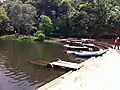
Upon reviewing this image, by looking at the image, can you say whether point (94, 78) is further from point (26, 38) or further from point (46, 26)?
point (46, 26)

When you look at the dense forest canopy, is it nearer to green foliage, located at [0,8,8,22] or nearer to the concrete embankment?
green foliage, located at [0,8,8,22]

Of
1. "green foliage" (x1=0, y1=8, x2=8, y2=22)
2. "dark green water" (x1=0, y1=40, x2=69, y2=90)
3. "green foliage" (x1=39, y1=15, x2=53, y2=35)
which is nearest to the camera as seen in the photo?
"dark green water" (x1=0, y1=40, x2=69, y2=90)

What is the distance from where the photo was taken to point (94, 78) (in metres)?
16.0

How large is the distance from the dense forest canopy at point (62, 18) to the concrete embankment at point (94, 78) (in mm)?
21874

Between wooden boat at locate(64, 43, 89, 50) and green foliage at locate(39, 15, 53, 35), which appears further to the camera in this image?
green foliage at locate(39, 15, 53, 35)

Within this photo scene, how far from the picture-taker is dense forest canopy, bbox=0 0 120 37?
41938mm

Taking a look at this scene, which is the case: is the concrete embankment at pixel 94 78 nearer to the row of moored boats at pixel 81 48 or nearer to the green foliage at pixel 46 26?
the row of moored boats at pixel 81 48

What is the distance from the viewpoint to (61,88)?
13969 millimetres

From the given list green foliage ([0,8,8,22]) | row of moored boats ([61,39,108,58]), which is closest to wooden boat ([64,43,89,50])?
row of moored boats ([61,39,108,58])

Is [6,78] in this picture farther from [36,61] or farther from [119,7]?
[119,7]

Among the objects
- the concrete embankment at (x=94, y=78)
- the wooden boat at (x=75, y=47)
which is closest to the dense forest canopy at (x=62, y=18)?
the wooden boat at (x=75, y=47)

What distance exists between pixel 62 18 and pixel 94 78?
3186 cm

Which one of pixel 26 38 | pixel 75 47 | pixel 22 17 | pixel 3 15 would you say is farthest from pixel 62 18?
pixel 75 47

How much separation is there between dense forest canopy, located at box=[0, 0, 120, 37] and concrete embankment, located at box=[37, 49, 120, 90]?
21874 mm
